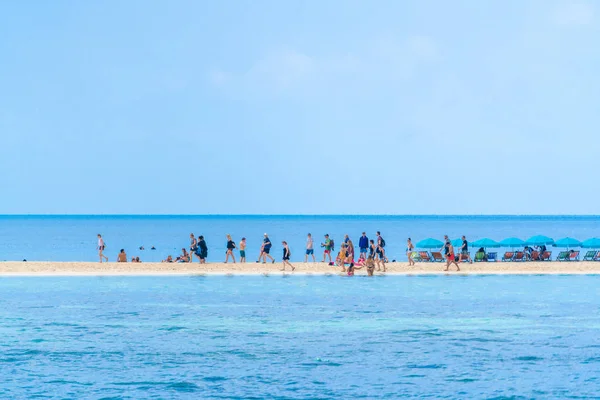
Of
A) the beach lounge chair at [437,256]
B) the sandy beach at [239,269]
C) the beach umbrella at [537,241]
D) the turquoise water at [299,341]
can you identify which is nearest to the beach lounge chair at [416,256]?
the beach lounge chair at [437,256]

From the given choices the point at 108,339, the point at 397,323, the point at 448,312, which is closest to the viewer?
the point at 108,339

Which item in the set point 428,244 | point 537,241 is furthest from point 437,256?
point 537,241

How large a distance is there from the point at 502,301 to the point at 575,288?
6523 millimetres

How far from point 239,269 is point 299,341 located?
65.3 feet

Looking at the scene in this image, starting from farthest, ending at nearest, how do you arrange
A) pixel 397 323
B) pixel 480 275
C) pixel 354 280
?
1. pixel 480 275
2. pixel 354 280
3. pixel 397 323

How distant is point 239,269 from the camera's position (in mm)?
41688

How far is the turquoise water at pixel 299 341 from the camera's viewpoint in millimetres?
16875

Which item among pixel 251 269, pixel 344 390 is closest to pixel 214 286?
pixel 251 269

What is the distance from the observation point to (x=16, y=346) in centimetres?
2102

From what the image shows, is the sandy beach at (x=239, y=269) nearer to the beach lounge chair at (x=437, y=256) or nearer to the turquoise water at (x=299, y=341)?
the beach lounge chair at (x=437, y=256)

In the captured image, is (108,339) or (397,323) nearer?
(108,339)

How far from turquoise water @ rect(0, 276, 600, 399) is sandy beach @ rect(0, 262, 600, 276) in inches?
170

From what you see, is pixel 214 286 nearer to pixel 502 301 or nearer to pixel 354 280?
pixel 354 280

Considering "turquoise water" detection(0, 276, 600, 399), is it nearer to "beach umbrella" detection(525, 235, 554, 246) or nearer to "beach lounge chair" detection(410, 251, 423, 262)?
"beach lounge chair" detection(410, 251, 423, 262)
